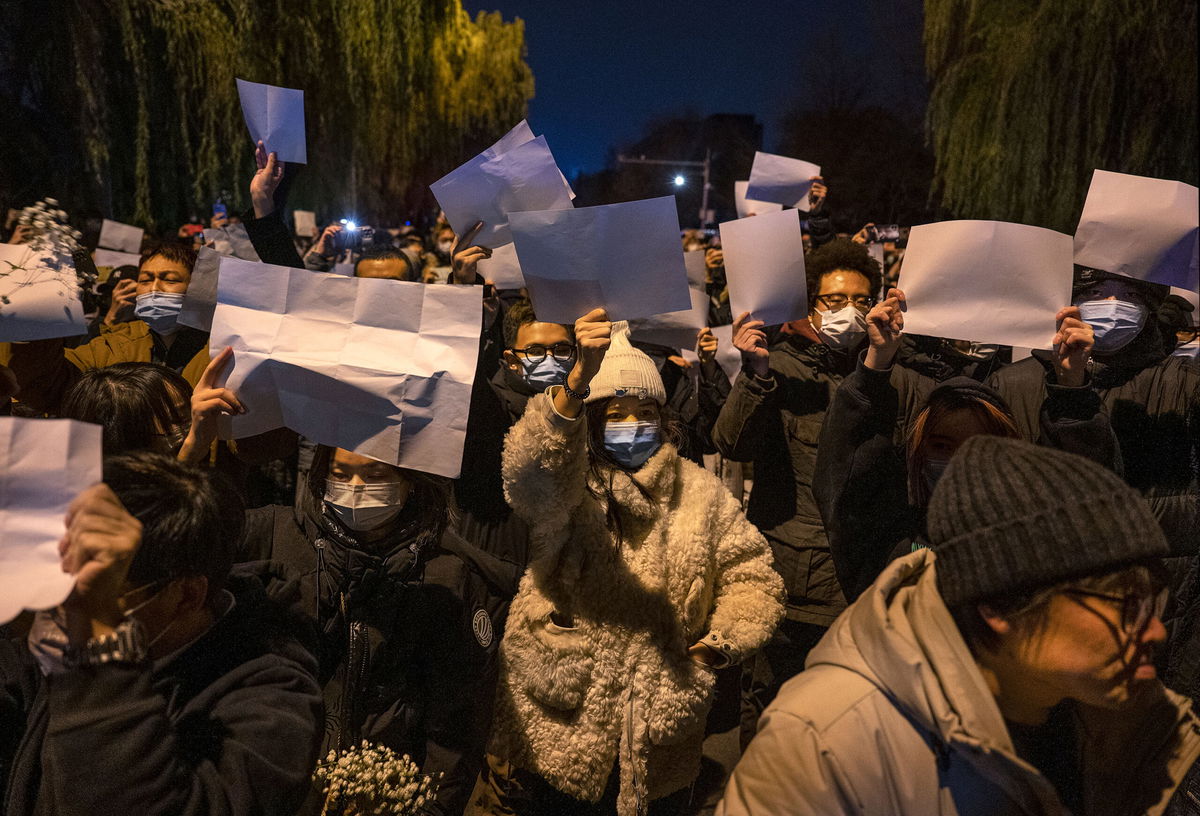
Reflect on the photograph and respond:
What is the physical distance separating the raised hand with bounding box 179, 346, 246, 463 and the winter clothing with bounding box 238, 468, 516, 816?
14.2 inches

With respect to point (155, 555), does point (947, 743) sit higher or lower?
lower

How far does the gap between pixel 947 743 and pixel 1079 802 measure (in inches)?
20.2

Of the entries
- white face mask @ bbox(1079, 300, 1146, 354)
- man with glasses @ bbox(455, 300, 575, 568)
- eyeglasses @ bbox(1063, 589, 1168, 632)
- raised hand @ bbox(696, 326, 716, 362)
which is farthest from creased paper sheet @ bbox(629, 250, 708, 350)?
eyeglasses @ bbox(1063, 589, 1168, 632)

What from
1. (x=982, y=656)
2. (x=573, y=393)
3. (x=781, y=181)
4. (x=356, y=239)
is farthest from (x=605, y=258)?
(x=356, y=239)

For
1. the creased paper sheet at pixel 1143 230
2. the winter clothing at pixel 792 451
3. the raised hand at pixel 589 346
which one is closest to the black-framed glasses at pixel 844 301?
the winter clothing at pixel 792 451

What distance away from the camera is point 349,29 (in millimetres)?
11039

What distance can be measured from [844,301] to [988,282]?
3.31ft

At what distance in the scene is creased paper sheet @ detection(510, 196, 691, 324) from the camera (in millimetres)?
2307

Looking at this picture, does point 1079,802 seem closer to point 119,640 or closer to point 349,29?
point 119,640

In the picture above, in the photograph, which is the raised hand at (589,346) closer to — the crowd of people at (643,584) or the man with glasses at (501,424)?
the crowd of people at (643,584)

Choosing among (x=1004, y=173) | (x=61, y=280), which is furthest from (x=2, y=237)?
(x=1004, y=173)

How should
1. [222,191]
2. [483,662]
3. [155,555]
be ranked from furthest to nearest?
[222,191] → [483,662] → [155,555]

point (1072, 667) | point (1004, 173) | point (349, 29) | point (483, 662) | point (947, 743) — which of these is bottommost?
point (483, 662)

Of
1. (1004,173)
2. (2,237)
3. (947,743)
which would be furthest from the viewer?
(1004,173)
